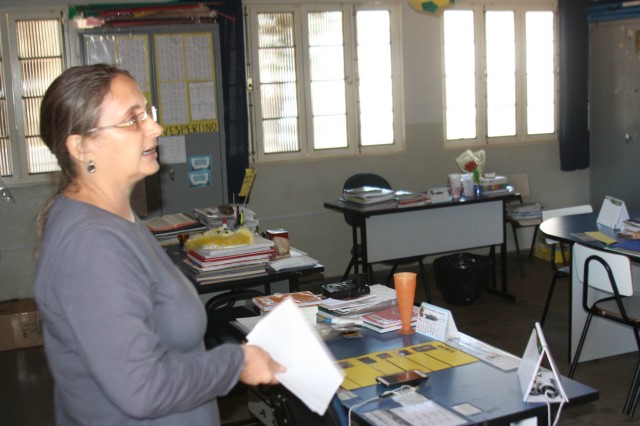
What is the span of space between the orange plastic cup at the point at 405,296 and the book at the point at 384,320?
1.6 inches

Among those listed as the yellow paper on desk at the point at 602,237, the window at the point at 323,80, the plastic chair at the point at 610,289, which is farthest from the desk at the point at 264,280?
the window at the point at 323,80

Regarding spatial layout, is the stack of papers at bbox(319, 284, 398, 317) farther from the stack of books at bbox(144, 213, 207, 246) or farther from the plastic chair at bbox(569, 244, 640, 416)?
the stack of books at bbox(144, 213, 207, 246)

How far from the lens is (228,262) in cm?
351

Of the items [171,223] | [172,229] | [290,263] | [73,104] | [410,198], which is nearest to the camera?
[73,104]

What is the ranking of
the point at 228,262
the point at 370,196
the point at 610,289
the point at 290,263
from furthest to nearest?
the point at 370,196
the point at 610,289
the point at 290,263
the point at 228,262

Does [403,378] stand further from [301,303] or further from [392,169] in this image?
[392,169]

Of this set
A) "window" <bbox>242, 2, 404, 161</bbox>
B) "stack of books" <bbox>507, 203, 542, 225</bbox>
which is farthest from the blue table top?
"stack of books" <bbox>507, 203, 542, 225</bbox>

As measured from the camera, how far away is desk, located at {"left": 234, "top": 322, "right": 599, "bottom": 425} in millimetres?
1856

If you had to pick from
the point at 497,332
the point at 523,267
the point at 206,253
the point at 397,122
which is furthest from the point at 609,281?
A: the point at 397,122

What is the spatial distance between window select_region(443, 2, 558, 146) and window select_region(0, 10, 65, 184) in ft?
11.2

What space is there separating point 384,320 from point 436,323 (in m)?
0.21

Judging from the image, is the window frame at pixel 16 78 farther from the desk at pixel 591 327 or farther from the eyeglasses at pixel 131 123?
the eyeglasses at pixel 131 123

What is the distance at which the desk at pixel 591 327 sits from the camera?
4199 millimetres

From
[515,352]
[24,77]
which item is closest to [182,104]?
[24,77]
